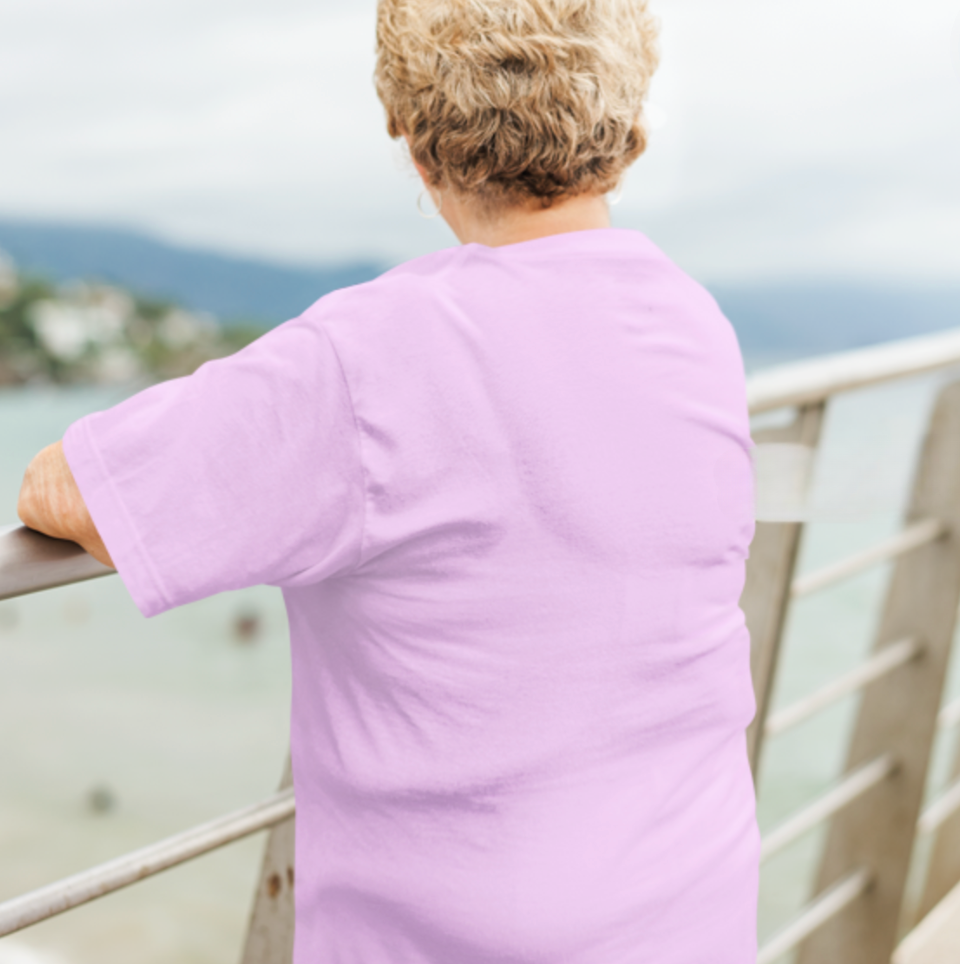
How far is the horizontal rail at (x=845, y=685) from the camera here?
53.3 inches

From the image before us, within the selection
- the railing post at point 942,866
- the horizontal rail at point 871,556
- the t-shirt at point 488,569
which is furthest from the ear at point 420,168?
the railing post at point 942,866

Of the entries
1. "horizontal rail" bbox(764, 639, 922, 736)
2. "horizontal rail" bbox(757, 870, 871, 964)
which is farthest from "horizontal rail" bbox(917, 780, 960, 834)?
"horizontal rail" bbox(764, 639, 922, 736)

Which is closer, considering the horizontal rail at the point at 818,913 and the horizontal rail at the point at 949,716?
the horizontal rail at the point at 818,913

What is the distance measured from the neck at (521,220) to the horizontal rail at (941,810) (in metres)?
1.39

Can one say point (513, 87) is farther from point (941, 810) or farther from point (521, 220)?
point (941, 810)

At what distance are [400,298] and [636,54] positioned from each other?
0.27 meters

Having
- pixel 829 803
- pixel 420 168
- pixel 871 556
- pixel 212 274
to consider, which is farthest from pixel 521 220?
pixel 212 274

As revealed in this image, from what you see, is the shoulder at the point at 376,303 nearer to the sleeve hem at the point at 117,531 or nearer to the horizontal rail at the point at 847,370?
the sleeve hem at the point at 117,531

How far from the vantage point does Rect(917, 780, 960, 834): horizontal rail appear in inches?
70.3

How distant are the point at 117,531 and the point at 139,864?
0.34 metres

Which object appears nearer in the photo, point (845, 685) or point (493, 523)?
point (493, 523)

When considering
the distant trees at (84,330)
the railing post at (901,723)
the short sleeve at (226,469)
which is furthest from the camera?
the distant trees at (84,330)

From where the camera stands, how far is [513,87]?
2.27ft

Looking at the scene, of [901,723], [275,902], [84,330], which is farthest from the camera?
[84,330]
